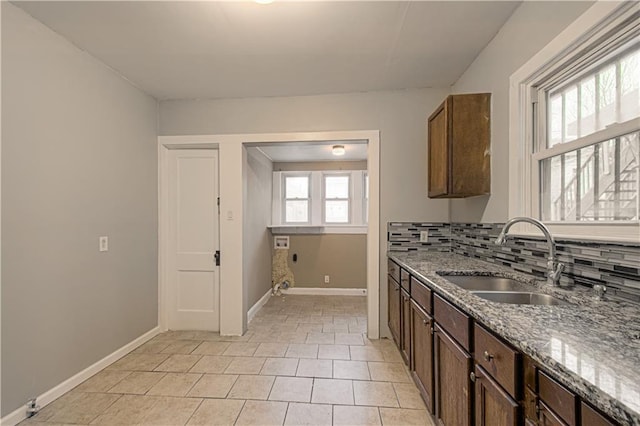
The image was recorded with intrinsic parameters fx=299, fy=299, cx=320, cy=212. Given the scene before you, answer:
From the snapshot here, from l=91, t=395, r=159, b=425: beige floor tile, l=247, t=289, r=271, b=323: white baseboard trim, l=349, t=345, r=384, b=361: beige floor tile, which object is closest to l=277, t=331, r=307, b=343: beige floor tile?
l=349, t=345, r=384, b=361: beige floor tile

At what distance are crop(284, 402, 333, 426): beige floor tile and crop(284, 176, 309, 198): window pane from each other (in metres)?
3.74

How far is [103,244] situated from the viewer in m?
2.54

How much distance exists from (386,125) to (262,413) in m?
2.75

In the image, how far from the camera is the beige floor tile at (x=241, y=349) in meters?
2.83

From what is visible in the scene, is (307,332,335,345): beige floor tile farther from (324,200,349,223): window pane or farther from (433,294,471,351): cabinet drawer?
(324,200,349,223): window pane

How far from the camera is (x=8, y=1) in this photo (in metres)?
1.83

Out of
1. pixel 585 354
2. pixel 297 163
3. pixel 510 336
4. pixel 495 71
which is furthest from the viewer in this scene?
pixel 297 163

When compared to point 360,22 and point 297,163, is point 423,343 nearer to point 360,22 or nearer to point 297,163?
point 360,22

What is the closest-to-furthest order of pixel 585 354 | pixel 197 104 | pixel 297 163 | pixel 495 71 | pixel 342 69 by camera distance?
pixel 585 354
pixel 495 71
pixel 342 69
pixel 197 104
pixel 297 163

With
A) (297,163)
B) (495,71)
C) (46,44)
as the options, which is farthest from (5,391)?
(297,163)

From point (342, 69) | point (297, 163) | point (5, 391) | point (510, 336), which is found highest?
point (342, 69)

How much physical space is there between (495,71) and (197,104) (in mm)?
2886

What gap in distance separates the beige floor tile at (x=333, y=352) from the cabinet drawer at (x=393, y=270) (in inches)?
33.1

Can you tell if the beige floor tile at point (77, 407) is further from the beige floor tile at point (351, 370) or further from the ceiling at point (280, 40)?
the ceiling at point (280, 40)
